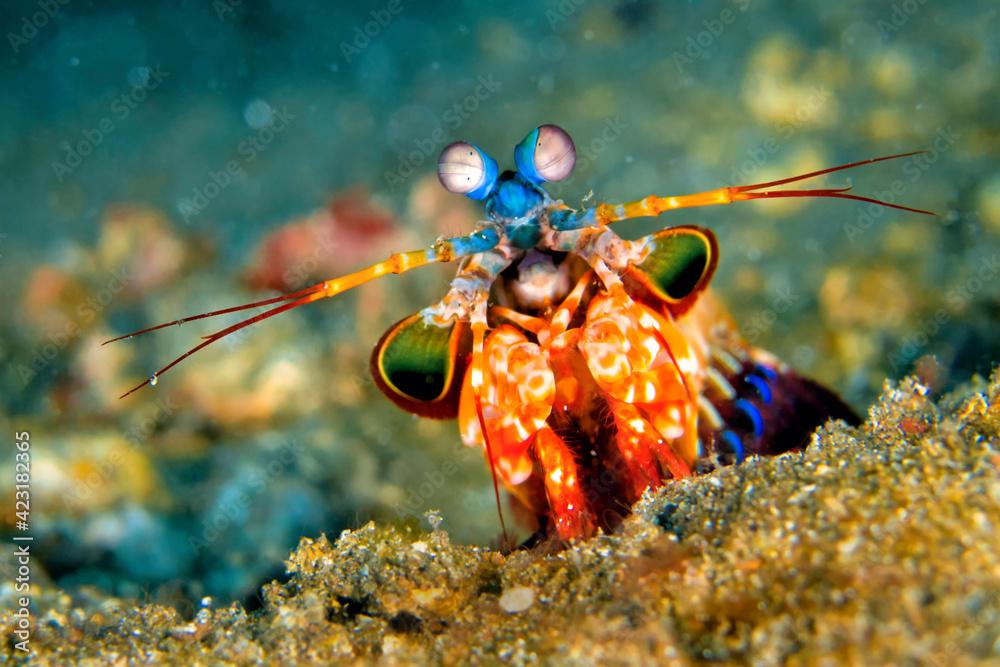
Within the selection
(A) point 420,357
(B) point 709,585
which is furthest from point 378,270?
(B) point 709,585

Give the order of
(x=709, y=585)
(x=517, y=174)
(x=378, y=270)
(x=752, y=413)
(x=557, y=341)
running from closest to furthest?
(x=709, y=585) < (x=378, y=270) < (x=557, y=341) < (x=517, y=174) < (x=752, y=413)

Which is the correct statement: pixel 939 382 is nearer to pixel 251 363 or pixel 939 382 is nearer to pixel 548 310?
pixel 548 310

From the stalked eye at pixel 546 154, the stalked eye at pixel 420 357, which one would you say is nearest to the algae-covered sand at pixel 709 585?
the stalked eye at pixel 420 357

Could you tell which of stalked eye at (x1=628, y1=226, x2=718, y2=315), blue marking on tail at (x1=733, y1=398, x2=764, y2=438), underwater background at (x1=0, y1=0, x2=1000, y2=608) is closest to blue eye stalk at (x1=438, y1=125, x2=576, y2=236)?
stalked eye at (x1=628, y1=226, x2=718, y2=315)

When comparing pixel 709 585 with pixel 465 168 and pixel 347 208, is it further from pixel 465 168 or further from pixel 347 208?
pixel 347 208

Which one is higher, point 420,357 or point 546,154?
point 546,154

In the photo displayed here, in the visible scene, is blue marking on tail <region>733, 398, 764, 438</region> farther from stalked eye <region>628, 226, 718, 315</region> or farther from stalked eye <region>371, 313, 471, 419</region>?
stalked eye <region>371, 313, 471, 419</region>

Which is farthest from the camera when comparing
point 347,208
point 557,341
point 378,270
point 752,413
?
point 347,208
